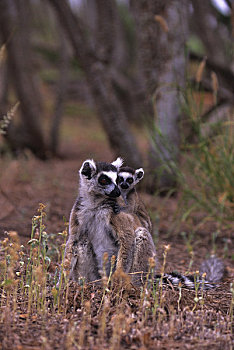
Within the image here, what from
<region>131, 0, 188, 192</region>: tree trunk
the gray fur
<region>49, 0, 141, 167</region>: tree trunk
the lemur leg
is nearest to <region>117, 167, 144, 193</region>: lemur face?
the lemur leg

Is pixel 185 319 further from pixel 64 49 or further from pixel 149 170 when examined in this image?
pixel 64 49

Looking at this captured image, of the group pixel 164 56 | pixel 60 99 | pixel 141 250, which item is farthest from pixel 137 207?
pixel 60 99

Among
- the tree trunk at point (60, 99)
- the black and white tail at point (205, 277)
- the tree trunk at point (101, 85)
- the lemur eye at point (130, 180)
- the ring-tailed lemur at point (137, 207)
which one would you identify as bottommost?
the black and white tail at point (205, 277)

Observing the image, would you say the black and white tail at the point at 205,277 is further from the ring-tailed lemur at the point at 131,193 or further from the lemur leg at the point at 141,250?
the ring-tailed lemur at the point at 131,193

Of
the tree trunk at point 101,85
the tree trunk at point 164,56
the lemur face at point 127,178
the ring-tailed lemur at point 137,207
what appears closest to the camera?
the ring-tailed lemur at point 137,207

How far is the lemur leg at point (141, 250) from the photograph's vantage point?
3994mm

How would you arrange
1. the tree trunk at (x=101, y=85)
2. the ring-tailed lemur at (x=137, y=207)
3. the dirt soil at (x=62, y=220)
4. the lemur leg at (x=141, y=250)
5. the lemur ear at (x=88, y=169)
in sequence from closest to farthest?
1. the dirt soil at (x=62, y=220)
2. the lemur leg at (x=141, y=250)
3. the lemur ear at (x=88, y=169)
4. the ring-tailed lemur at (x=137, y=207)
5. the tree trunk at (x=101, y=85)

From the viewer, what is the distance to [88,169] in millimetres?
4457

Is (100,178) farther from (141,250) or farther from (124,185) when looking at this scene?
(141,250)

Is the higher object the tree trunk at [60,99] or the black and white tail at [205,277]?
the tree trunk at [60,99]

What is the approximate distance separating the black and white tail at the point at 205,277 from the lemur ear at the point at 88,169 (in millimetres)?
1087

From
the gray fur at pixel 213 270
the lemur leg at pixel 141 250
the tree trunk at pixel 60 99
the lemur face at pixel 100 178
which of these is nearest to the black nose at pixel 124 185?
the lemur face at pixel 100 178

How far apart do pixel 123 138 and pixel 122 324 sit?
4.81 metres

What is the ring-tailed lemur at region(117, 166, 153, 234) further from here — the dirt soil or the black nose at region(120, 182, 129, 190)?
the dirt soil
